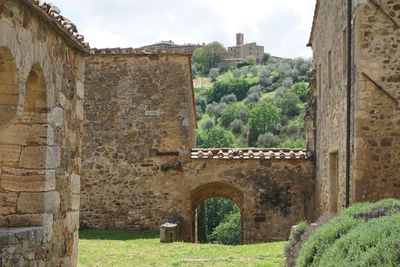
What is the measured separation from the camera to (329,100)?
47.3 ft

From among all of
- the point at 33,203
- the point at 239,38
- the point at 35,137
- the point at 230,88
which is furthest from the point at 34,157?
the point at 239,38

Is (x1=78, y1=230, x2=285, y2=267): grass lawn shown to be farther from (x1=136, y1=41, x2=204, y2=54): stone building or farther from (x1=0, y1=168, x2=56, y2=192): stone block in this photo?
(x1=136, y1=41, x2=204, y2=54): stone building

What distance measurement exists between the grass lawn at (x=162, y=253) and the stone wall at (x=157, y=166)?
195 centimetres

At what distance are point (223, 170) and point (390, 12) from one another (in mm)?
7950

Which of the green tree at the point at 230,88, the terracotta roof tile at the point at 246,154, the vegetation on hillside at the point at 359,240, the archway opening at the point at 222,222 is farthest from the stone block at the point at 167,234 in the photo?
the green tree at the point at 230,88

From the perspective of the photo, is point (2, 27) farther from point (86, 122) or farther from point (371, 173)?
point (86, 122)

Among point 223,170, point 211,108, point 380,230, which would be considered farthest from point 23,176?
point 211,108

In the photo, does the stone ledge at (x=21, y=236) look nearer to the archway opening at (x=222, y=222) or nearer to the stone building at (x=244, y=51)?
the archway opening at (x=222, y=222)

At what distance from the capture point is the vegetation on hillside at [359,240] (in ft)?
16.7

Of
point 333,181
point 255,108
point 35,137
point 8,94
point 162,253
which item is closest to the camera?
point 8,94

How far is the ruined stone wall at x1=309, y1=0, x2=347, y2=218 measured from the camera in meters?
12.4

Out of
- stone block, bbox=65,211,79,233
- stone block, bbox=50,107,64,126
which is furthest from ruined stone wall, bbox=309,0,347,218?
stone block, bbox=50,107,64,126

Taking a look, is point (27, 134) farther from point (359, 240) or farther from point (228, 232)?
point (228, 232)

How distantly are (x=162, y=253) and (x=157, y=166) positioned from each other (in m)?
5.31
